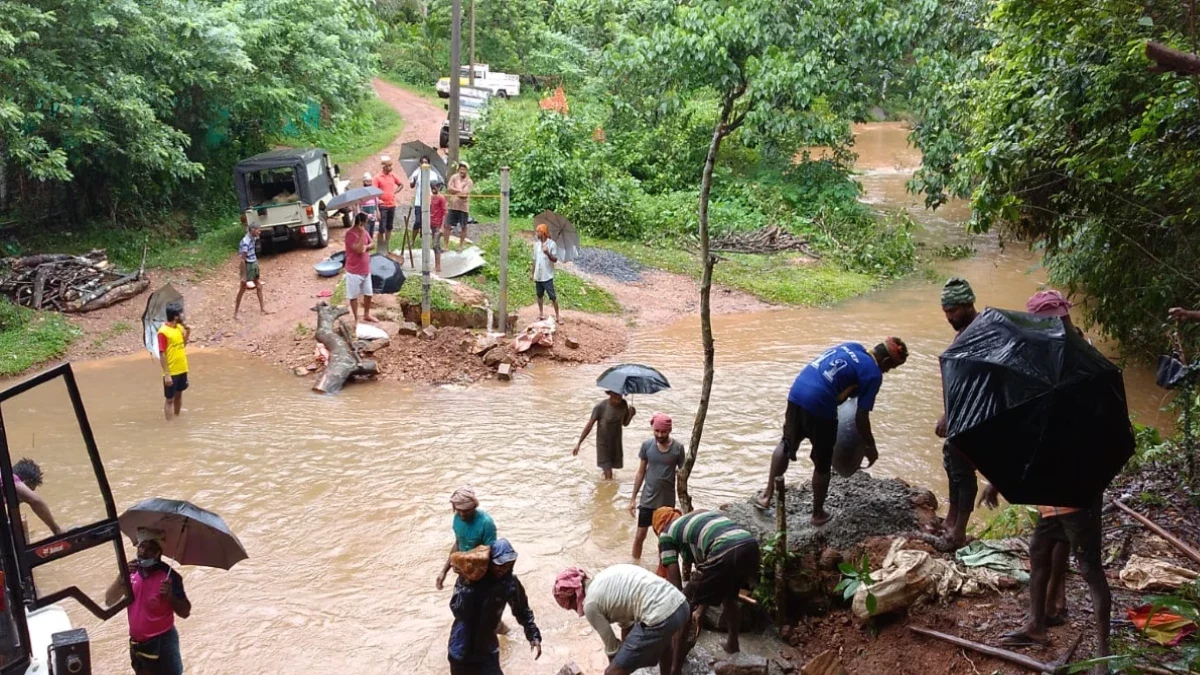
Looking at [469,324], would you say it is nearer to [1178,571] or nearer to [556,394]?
[556,394]

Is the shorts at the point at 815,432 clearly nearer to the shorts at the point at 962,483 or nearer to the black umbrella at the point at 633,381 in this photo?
the shorts at the point at 962,483

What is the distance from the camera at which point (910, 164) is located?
1325 inches

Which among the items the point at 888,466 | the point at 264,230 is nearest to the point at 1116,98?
the point at 888,466

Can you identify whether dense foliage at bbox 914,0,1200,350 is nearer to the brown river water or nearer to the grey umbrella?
the brown river water

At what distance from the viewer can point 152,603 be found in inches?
199

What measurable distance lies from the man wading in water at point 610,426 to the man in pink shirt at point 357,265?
4987mm

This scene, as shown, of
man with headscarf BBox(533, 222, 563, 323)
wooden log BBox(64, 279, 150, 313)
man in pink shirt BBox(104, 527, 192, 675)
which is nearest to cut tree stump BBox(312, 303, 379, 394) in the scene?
man with headscarf BBox(533, 222, 563, 323)

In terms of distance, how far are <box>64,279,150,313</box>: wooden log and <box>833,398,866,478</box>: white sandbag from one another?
11.9 m

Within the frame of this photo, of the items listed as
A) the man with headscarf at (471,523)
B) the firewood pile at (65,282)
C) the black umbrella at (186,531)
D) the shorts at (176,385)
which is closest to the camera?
the black umbrella at (186,531)

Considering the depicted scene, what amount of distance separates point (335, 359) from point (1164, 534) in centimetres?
952

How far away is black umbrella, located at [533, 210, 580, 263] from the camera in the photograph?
13359 mm

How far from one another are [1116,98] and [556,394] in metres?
7.12

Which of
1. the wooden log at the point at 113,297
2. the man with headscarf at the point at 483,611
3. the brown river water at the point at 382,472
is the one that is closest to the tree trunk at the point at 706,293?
the brown river water at the point at 382,472

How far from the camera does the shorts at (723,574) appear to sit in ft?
17.2
